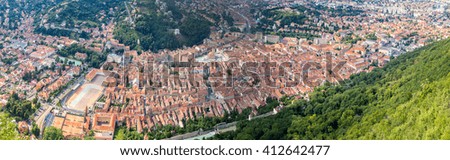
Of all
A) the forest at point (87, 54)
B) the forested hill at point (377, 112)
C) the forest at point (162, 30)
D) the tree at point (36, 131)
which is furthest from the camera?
the forest at point (162, 30)

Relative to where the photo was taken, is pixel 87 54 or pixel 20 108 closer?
pixel 20 108

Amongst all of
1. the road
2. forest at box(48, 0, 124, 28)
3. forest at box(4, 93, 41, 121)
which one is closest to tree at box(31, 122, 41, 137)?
forest at box(4, 93, 41, 121)

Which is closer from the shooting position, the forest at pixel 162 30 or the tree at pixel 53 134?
the tree at pixel 53 134

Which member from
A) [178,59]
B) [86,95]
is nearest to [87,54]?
[178,59]

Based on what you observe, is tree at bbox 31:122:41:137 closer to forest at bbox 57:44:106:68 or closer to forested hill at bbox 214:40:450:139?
forested hill at bbox 214:40:450:139

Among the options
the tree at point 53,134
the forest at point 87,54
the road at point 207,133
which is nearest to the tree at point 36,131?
the tree at point 53,134

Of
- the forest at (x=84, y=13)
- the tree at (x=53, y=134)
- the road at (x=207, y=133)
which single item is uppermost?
the forest at (x=84, y=13)

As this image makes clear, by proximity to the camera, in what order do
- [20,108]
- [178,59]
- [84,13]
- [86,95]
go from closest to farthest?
[20,108]
[86,95]
[178,59]
[84,13]

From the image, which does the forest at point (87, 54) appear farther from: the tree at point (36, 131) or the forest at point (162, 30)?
the tree at point (36, 131)

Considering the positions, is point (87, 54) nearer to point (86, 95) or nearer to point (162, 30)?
point (162, 30)

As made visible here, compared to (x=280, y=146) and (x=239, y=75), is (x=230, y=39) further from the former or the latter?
(x=280, y=146)
